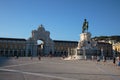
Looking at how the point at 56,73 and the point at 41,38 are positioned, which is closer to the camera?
the point at 56,73

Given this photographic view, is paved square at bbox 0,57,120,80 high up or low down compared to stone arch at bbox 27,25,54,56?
down

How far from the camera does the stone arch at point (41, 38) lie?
328ft

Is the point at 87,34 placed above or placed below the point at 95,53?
above

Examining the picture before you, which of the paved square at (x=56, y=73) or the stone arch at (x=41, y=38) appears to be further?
the stone arch at (x=41, y=38)

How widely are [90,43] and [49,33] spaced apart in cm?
5548

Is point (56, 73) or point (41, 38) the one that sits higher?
point (41, 38)

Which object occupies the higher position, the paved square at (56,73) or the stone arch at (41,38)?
the stone arch at (41,38)

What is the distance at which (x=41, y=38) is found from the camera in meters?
103

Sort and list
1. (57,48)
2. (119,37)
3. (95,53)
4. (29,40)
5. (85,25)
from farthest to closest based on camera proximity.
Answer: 1. (119,37)
2. (57,48)
3. (29,40)
4. (85,25)
5. (95,53)

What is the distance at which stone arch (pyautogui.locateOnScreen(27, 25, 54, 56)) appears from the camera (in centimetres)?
9994

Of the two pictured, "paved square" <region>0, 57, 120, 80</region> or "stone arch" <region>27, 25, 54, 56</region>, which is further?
"stone arch" <region>27, 25, 54, 56</region>

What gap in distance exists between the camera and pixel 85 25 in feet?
176

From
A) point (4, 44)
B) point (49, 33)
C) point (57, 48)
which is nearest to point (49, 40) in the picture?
point (49, 33)

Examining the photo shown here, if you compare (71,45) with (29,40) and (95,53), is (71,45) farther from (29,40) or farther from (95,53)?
(95,53)
